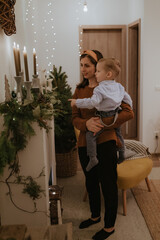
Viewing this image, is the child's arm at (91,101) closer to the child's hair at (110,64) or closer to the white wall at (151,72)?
the child's hair at (110,64)

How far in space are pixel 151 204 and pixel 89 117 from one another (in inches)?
51.7

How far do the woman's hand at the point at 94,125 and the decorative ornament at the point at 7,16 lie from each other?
89 cm

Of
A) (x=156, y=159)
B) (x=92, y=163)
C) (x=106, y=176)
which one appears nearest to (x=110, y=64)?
(x=92, y=163)

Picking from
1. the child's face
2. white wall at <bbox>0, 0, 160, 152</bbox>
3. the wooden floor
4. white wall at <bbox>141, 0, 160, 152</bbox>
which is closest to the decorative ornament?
the child's face

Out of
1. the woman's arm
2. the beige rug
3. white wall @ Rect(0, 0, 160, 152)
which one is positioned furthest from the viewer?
white wall @ Rect(0, 0, 160, 152)

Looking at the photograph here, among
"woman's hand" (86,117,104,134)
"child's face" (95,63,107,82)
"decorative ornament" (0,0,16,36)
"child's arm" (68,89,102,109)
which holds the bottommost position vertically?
Result: "woman's hand" (86,117,104,134)

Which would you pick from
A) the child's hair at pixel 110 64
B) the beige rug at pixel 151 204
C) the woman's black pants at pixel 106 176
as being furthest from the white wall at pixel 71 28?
the child's hair at pixel 110 64

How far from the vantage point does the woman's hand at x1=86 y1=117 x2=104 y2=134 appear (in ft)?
7.09

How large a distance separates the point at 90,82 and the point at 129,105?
36 centimetres

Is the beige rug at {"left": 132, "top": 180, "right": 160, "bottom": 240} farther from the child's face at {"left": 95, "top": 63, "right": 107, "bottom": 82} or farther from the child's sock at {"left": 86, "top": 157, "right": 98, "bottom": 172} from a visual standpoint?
the child's face at {"left": 95, "top": 63, "right": 107, "bottom": 82}

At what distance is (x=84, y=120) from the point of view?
7.40 ft

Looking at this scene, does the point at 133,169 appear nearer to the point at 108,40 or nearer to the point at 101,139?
the point at 101,139

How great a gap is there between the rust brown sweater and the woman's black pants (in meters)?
0.05

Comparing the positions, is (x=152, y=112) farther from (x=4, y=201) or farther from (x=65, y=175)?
(x=4, y=201)
